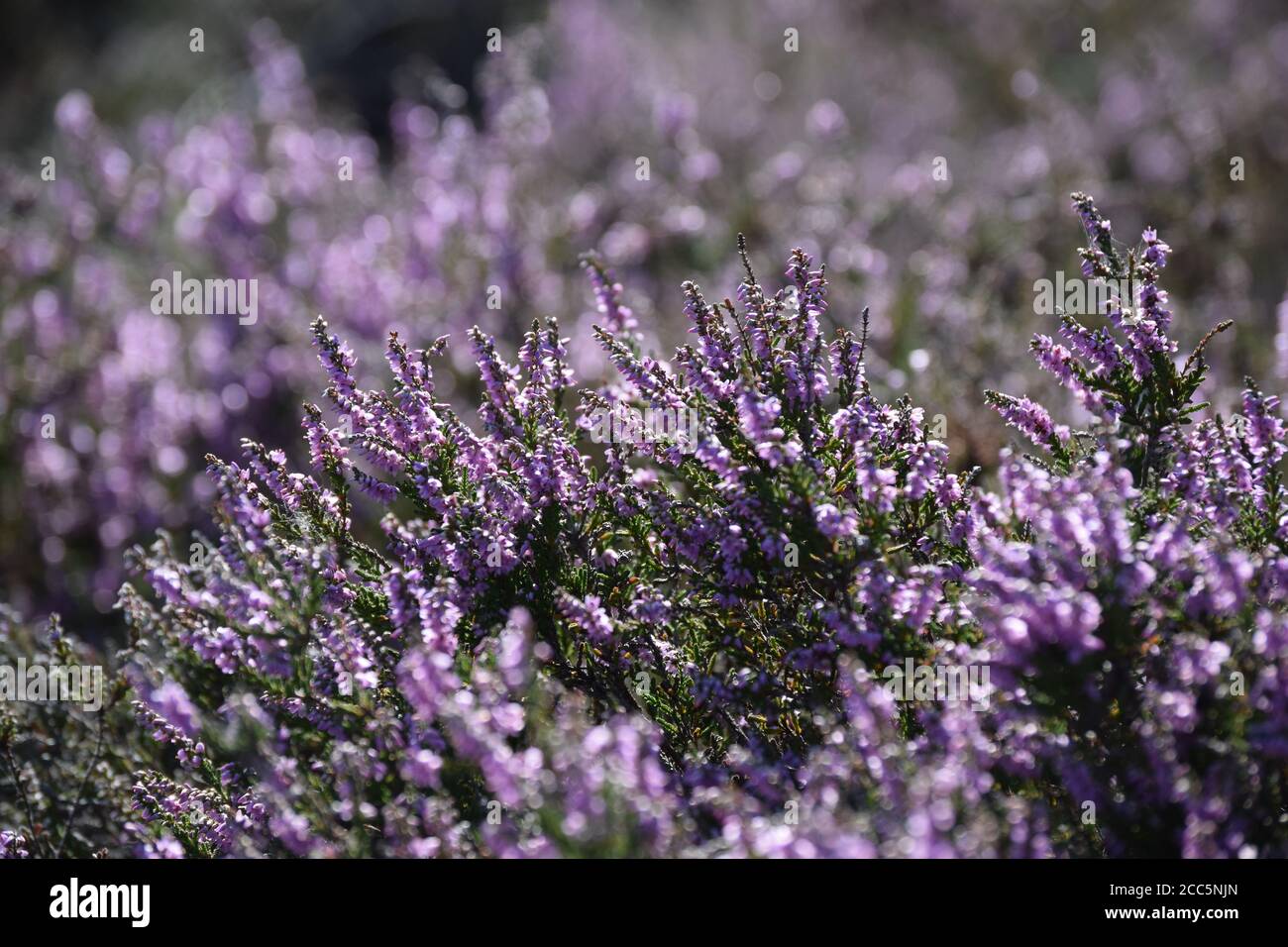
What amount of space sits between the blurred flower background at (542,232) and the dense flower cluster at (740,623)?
57.3 inches

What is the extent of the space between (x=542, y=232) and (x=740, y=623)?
15.3ft

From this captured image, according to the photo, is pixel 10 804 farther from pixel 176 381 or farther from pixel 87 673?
pixel 176 381

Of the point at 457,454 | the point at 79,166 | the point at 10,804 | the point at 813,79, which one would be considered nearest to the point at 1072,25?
the point at 813,79

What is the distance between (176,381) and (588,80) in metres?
5.17

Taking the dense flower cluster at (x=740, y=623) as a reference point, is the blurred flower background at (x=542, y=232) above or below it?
above

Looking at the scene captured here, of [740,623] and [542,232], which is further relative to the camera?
[542,232]

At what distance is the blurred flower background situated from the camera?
21.2ft

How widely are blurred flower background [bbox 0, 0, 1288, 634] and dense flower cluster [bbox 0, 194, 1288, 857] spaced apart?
1.45 meters

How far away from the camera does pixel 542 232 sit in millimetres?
7395

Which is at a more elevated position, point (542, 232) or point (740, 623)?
point (542, 232)

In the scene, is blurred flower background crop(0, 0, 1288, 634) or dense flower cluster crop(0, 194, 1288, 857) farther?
blurred flower background crop(0, 0, 1288, 634)

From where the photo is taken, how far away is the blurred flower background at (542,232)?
21.2ft

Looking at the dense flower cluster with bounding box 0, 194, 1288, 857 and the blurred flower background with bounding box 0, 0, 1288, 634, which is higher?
the blurred flower background with bounding box 0, 0, 1288, 634

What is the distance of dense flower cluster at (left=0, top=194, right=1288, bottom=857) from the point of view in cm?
253
